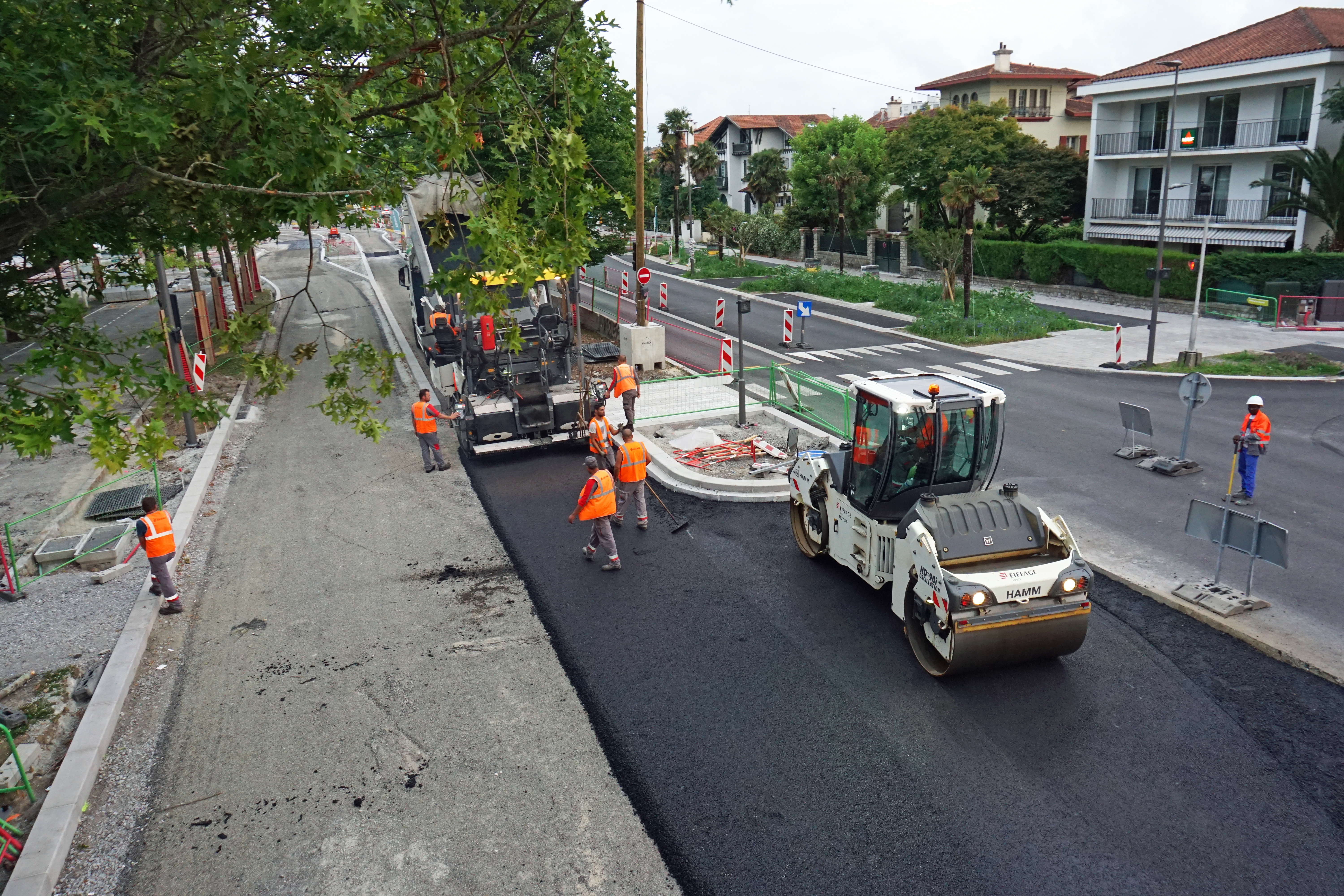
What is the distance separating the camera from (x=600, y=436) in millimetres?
12703

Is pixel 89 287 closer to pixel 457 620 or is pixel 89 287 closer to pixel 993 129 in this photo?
pixel 457 620

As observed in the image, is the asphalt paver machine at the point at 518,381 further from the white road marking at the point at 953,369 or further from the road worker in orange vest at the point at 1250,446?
the road worker in orange vest at the point at 1250,446

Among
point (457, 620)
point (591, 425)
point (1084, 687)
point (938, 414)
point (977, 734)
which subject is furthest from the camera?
point (591, 425)

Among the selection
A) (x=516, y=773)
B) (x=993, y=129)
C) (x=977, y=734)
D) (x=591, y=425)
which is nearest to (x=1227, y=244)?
(x=993, y=129)

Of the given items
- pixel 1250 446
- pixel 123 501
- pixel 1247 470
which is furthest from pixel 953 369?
pixel 123 501

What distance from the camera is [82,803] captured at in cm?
713

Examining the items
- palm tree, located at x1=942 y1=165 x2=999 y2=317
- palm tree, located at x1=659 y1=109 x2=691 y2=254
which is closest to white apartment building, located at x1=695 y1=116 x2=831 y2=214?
palm tree, located at x1=659 y1=109 x2=691 y2=254

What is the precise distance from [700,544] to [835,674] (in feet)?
12.2

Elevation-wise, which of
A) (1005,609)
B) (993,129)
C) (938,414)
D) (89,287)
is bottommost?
(1005,609)

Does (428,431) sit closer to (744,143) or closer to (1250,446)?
(1250,446)

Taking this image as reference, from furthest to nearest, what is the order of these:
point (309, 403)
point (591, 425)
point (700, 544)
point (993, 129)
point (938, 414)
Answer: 1. point (993, 129)
2. point (309, 403)
3. point (591, 425)
4. point (700, 544)
5. point (938, 414)

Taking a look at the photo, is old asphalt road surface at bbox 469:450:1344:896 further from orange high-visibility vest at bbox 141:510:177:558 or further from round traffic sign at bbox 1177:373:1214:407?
orange high-visibility vest at bbox 141:510:177:558

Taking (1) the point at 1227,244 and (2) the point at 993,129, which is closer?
(1) the point at 1227,244

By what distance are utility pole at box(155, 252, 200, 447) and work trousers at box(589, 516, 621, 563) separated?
8.90 m
